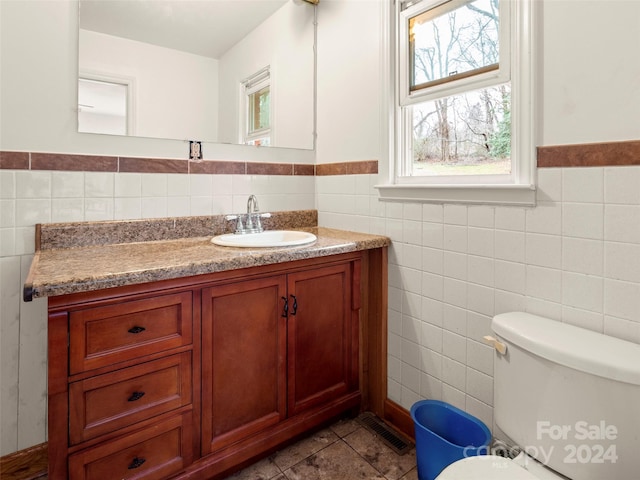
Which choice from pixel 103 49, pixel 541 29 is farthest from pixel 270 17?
pixel 541 29

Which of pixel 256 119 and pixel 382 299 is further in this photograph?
pixel 256 119

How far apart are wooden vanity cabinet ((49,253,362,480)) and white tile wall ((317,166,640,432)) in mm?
269

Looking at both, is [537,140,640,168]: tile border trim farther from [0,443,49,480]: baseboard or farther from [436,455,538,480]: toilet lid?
[0,443,49,480]: baseboard

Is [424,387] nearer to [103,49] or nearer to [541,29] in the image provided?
[541,29]

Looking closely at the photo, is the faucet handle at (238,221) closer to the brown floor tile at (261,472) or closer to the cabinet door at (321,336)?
the cabinet door at (321,336)

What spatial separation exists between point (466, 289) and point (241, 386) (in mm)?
988

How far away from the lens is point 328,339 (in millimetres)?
1756

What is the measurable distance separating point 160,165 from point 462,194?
137 centimetres

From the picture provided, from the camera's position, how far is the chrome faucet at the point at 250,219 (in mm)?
1939

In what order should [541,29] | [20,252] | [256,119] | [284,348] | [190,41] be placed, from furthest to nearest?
[256,119] → [190,41] → [284,348] → [20,252] → [541,29]

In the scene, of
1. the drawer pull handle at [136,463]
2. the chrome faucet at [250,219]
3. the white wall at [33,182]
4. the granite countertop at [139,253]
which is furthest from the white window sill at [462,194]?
the drawer pull handle at [136,463]

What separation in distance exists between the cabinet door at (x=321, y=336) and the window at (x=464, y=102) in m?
0.54

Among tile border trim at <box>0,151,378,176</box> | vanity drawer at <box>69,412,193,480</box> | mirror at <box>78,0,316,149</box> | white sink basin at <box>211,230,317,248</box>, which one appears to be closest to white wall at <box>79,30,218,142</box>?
mirror at <box>78,0,316,149</box>

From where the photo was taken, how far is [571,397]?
3.25 feet
